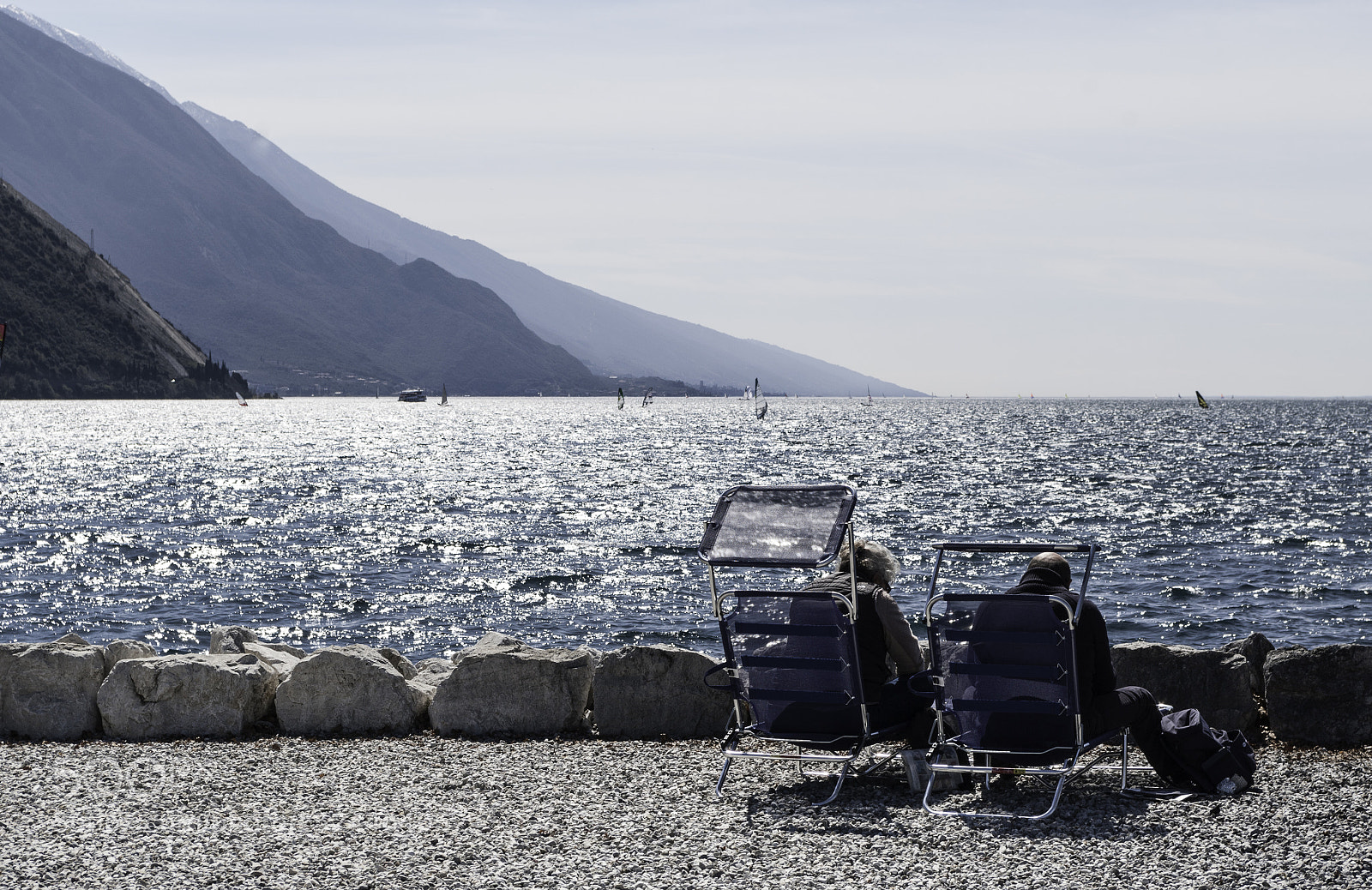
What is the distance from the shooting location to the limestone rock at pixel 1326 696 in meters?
7.94

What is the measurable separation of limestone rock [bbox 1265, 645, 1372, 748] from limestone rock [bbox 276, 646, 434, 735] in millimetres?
5782

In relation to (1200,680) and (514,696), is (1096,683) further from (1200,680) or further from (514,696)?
(514,696)

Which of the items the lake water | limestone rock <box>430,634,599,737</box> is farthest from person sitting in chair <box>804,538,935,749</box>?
the lake water

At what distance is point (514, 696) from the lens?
8.81m

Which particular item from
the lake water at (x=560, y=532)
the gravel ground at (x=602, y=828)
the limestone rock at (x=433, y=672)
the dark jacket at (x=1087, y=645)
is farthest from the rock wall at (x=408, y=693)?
the lake water at (x=560, y=532)

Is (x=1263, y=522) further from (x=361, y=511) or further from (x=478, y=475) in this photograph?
(x=478, y=475)

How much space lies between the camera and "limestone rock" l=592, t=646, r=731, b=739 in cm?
864

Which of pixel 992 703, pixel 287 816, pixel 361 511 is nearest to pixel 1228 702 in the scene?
pixel 992 703

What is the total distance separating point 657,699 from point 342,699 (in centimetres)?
222

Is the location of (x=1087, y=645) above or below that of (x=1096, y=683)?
above

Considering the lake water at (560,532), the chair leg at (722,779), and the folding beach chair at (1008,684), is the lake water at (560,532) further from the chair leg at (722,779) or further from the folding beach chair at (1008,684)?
the folding beach chair at (1008,684)

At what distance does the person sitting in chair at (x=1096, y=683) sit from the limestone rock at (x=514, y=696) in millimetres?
3210

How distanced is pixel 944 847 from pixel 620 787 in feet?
6.53

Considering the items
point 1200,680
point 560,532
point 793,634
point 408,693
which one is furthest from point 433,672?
point 560,532
